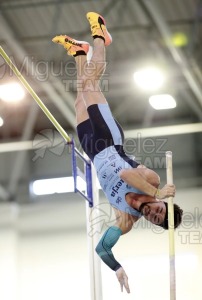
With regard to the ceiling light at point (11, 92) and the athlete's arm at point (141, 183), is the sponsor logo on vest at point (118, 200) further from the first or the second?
the ceiling light at point (11, 92)

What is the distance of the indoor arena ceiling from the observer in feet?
28.5

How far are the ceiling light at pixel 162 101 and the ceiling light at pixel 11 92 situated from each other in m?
1.87

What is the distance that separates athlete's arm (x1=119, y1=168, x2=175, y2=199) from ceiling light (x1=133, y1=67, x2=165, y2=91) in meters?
5.12

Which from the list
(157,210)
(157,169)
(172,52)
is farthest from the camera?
(157,169)

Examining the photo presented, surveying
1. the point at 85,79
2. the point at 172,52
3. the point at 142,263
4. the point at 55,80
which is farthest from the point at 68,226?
the point at 85,79

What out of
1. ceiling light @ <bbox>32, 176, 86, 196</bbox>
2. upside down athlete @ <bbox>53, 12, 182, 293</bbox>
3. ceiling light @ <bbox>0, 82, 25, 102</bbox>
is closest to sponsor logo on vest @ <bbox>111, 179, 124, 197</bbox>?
upside down athlete @ <bbox>53, 12, 182, 293</bbox>

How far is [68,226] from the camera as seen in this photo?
11.5m

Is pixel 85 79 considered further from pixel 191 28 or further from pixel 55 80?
pixel 55 80

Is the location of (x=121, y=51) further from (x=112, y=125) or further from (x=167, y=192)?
(x=167, y=192)

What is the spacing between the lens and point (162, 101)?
35.2ft

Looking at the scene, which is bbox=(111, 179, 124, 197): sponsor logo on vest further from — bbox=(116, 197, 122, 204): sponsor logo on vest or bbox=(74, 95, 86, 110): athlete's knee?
bbox=(74, 95, 86, 110): athlete's knee

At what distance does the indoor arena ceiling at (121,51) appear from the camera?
342 inches

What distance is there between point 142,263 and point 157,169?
1411mm

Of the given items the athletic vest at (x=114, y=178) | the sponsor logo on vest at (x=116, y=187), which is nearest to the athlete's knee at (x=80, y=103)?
the athletic vest at (x=114, y=178)
